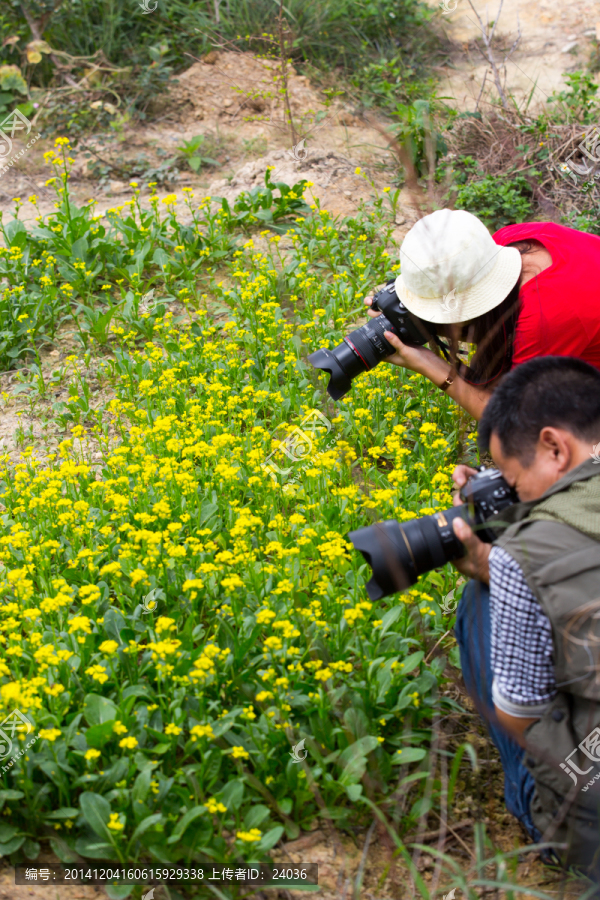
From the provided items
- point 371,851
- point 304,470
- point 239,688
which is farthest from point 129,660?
point 304,470

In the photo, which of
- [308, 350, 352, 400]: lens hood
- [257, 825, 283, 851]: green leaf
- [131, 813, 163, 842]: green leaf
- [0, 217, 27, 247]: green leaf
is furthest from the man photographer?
[0, 217, 27, 247]: green leaf

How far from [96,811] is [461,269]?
2.09 metres

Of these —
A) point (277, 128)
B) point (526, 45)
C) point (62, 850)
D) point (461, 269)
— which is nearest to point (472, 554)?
point (461, 269)

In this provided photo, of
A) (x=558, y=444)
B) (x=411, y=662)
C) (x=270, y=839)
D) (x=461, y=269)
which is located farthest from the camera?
(x=461, y=269)

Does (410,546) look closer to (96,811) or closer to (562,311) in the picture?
(96,811)

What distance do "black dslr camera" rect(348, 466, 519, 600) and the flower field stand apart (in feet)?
1.06

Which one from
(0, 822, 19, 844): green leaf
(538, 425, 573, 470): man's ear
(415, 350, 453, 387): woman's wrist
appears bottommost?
(0, 822, 19, 844): green leaf

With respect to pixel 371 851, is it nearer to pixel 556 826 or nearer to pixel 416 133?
pixel 556 826

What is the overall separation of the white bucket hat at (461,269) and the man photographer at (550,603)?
77 cm

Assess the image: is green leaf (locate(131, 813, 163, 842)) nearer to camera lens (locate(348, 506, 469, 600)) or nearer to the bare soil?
camera lens (locate(348, 506, 469, 600))

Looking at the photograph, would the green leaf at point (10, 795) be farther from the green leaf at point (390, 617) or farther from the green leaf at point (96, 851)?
the green leaf at point (390, 617)

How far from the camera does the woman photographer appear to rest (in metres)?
2.85

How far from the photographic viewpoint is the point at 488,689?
218cm

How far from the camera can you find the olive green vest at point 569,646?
5.86ft
